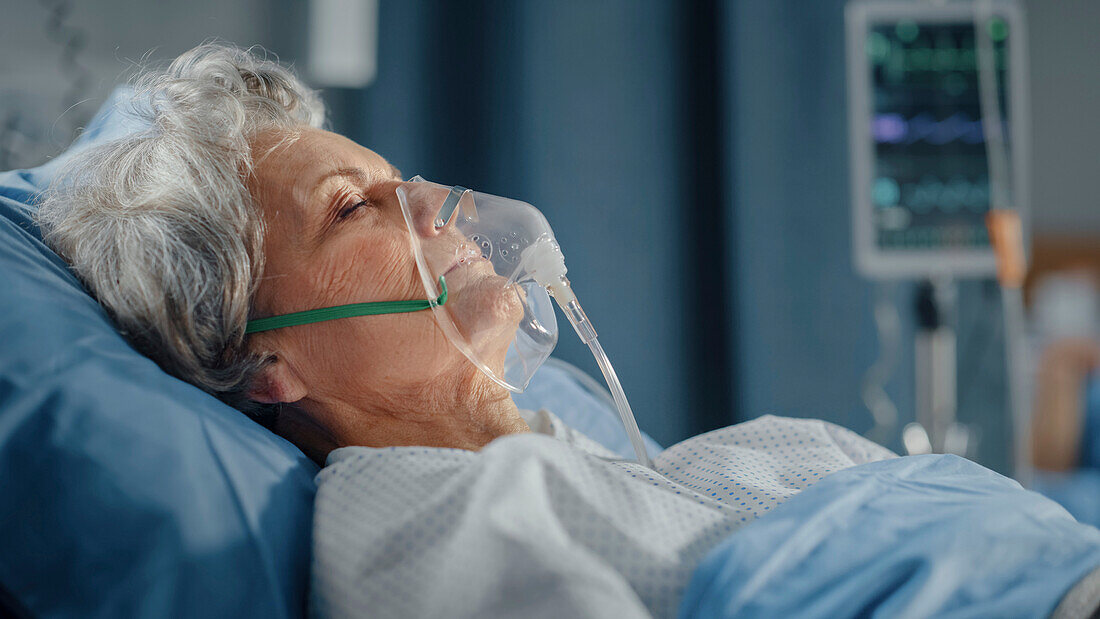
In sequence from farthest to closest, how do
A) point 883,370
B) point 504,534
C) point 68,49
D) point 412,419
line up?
point 883,370, point 68,49, point 412,419, point 504,534

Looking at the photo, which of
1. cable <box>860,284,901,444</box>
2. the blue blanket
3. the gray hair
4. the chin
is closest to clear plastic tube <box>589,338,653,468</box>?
the chin

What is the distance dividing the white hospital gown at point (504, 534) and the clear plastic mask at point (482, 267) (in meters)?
0.20

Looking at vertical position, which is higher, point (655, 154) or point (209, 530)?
point (655, 154)

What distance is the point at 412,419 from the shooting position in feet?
3.41

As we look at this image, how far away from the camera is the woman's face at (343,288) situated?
976 millimetres

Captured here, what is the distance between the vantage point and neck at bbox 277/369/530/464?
102cm

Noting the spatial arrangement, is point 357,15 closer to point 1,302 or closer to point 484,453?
point 1,302

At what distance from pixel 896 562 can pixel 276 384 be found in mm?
734

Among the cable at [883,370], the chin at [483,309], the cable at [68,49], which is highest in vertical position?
the cable at [68,49]

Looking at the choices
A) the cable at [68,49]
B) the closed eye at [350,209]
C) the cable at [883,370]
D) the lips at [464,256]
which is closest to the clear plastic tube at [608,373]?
the lips at [464,256]

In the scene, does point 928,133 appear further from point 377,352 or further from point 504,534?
point 504,534

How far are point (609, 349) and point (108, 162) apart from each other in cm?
151

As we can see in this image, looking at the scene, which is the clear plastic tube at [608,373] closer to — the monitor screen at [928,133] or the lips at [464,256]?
the lips at [464,256]

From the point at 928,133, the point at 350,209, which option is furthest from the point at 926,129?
the point at 350,209
